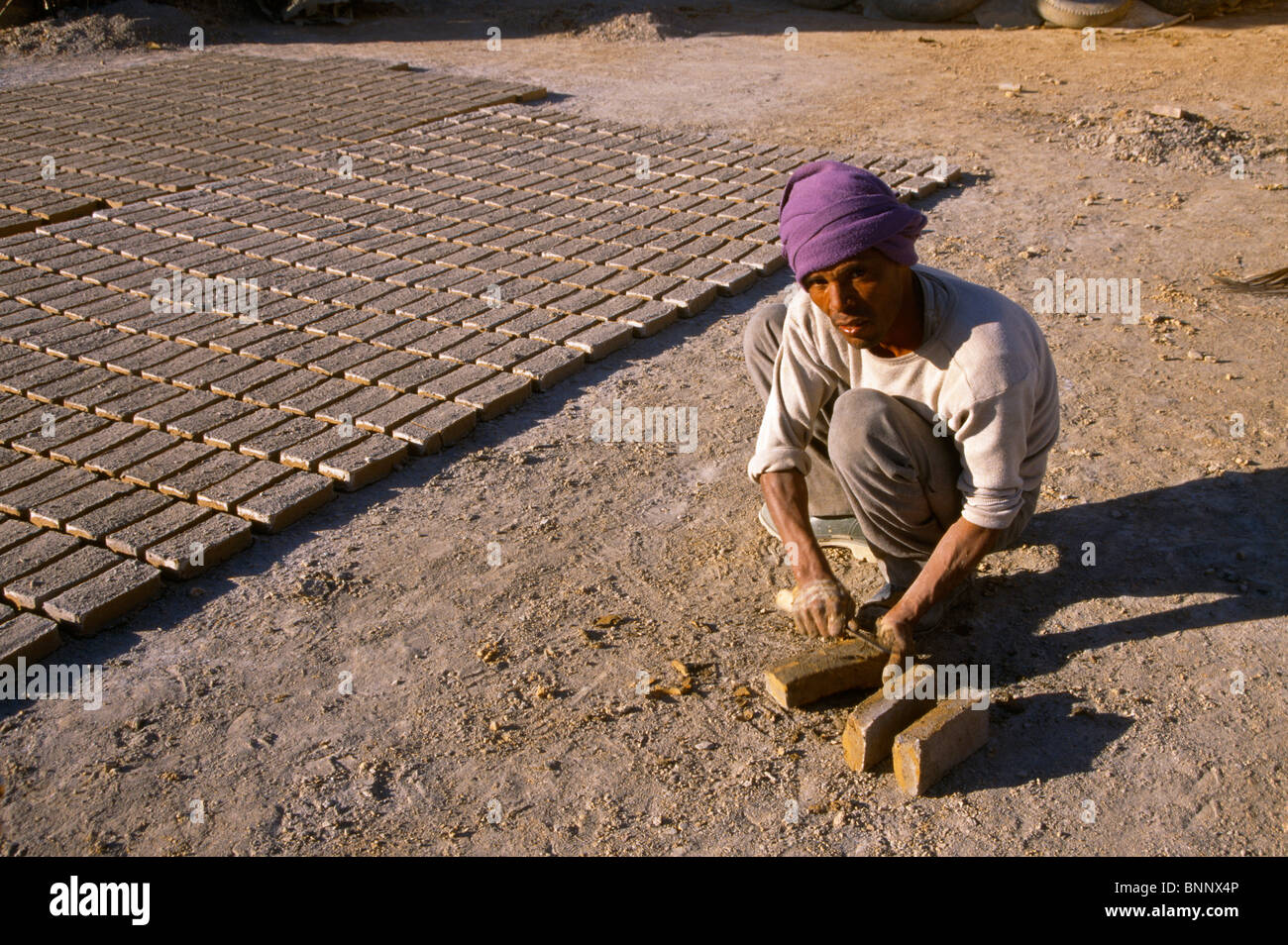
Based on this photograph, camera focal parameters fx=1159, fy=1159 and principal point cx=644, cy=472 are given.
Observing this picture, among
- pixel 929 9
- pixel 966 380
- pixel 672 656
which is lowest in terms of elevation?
pixel 672 656

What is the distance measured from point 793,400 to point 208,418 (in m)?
2.40

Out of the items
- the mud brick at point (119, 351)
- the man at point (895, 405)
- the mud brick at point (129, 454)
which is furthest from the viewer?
the mud brick at point (119, 351)

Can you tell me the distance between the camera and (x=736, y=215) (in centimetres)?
636

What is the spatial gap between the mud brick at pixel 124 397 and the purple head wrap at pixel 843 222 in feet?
9.33

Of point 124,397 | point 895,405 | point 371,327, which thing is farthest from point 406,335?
point 895,405

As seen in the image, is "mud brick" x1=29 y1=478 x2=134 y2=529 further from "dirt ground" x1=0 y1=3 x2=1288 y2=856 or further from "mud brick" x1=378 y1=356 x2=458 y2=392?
"mud brick" x1=378 y1=356 x2=458 y2=392

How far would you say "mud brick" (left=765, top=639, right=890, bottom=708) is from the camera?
2920 mm

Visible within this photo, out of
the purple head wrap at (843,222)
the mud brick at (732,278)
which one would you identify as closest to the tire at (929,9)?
the mud brick at (732,278)

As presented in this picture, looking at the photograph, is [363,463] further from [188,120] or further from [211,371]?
[188,120]

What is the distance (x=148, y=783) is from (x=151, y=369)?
2.47m

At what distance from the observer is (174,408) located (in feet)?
14.6

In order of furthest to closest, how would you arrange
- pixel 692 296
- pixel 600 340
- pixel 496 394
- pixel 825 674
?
pixel 692 296, pixel 600 340, pixel 496 394, pixel 825 674

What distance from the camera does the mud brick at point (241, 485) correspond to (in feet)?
12.6

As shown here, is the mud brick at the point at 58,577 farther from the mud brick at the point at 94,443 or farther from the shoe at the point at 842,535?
the shoe at the point at 842,535
